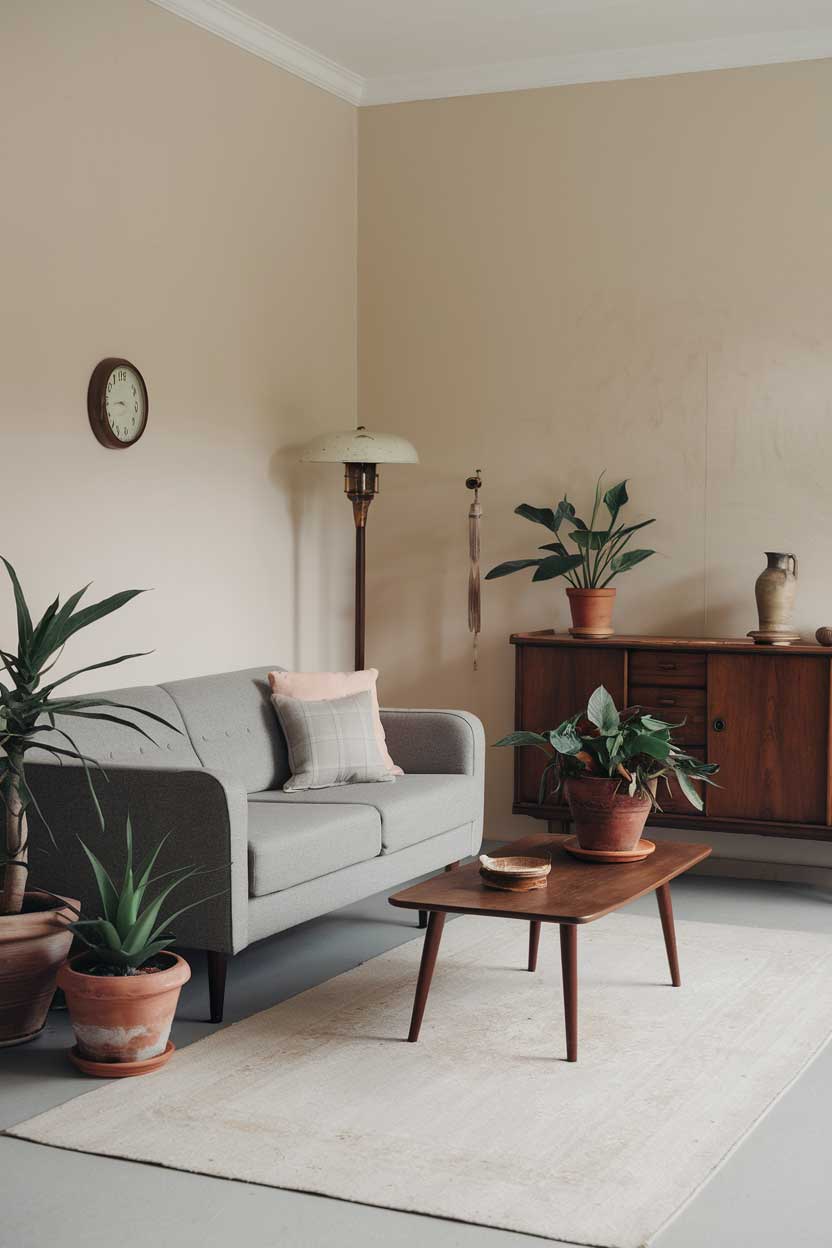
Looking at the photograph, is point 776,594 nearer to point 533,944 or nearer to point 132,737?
point 533,944

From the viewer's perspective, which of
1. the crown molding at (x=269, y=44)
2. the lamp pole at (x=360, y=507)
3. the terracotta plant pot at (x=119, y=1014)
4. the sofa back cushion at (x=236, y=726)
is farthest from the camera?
the lamp pole at (x=360, y=507)

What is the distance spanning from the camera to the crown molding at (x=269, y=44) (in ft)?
16.6

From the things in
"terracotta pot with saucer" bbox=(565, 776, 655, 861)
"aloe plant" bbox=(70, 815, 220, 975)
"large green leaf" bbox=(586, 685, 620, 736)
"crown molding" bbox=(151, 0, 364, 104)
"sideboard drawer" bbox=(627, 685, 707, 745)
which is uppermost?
"crown molding" bbox=(151, 0, 364, 104)

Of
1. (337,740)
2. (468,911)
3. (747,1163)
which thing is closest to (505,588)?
(337,740)

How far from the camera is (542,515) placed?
220 inches

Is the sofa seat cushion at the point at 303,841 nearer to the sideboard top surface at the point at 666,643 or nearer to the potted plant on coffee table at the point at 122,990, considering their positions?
the potted plant on coffee table at the point at 122,990

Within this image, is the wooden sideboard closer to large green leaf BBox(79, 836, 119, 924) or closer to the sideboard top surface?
the sideboard top surface

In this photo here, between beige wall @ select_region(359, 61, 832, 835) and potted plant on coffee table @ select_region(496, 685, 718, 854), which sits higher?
beige wall @ select_region(359, 61, 832, 835)

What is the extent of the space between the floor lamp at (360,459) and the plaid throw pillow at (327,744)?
875 mm

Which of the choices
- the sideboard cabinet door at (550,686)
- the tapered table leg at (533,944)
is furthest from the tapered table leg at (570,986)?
the sideboard cabinet door at (550,686)

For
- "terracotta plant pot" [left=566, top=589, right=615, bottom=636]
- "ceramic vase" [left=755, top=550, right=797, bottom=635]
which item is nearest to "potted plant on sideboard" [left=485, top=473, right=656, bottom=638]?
"terracotta plant pot" [left=566, top=589, right=615, bottom=636]

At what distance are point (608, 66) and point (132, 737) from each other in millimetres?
3377

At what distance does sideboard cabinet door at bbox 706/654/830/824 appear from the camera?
200 inches

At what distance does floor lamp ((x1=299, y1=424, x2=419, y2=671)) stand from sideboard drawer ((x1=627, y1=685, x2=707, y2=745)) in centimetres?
114
